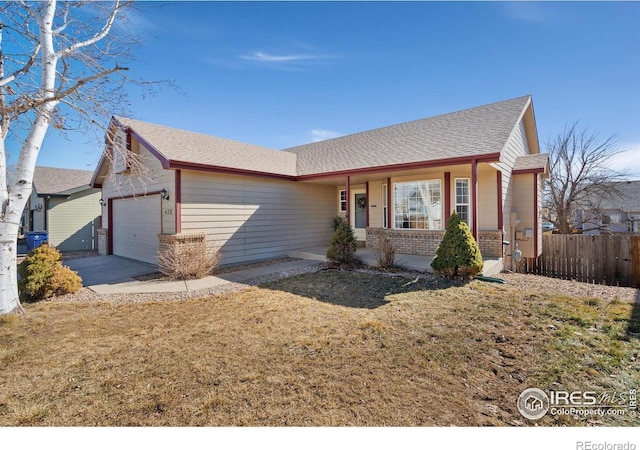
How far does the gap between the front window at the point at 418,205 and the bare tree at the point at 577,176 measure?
12.7 metres

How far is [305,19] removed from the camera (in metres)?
7.90

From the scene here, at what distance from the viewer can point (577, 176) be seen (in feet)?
58.7

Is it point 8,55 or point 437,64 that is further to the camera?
point 437,64

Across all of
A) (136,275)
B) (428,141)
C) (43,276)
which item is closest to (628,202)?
(428,141)

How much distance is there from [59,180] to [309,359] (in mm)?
22079

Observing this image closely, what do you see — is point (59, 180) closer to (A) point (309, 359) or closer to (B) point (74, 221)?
(B) point (74, 221)

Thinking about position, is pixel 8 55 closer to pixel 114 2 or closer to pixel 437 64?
pixel 114 2

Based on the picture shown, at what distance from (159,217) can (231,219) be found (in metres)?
2.42

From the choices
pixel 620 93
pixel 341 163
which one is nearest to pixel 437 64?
pixel 341 163

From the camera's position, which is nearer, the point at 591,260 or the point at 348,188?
the point at 591,260

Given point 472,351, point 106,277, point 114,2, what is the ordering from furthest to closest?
1. point 106,277
2. point 114,2
3. point 472,351

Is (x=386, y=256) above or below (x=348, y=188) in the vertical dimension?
below

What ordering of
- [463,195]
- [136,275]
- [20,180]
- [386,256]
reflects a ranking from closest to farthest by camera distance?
1. [20,180]
2. [386,256]
3. [136,275]
4. [463,195]

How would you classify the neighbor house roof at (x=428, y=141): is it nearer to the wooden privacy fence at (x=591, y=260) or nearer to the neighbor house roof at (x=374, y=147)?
the neighbor house roof at (x=374, y=147)
